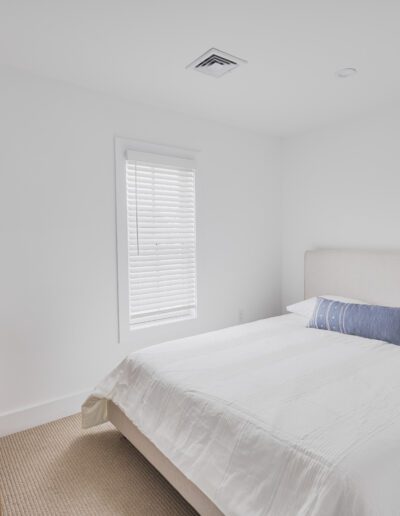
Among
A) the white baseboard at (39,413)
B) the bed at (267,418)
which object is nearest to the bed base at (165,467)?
the bed at (267,418)

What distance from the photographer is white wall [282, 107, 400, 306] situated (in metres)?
3.14

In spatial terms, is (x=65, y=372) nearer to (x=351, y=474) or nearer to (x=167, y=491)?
(x=167, y=491)

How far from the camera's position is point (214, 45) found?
2.08m

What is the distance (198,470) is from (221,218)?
2.42 m

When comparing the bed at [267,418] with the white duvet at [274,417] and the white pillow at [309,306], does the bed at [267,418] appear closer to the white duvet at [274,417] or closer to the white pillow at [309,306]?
the white duvet at [274,417]

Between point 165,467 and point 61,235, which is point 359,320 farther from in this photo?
point 61,235

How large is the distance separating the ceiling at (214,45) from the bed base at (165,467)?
7.23 feet

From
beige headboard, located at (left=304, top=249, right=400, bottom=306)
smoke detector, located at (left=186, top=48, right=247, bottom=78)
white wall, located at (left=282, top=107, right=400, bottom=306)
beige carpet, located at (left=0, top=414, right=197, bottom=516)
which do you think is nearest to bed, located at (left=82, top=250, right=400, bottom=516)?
beige carpet, located at (left=0, top=414, right=197, bottom=516)

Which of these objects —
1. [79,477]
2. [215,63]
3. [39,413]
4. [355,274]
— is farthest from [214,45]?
[39,413]

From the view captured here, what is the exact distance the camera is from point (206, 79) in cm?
252

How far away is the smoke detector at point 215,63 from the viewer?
2.19 m

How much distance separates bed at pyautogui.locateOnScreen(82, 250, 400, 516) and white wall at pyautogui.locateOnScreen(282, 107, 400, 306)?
120 centimetres

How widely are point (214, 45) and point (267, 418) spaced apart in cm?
200

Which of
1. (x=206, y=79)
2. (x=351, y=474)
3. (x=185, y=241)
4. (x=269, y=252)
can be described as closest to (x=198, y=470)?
(x=351, y=474)
